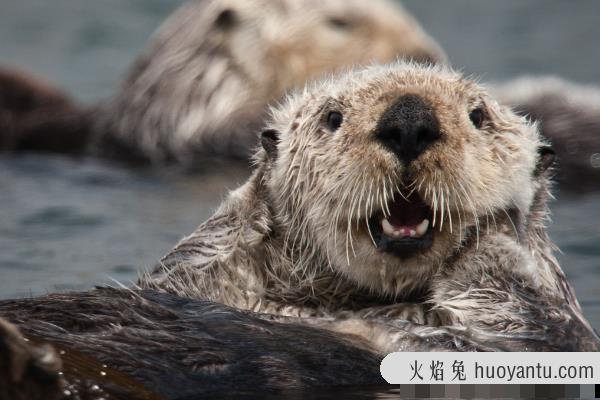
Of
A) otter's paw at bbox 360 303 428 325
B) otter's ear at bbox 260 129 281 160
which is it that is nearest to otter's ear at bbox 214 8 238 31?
otter's ear at bbox 260 129 281 160

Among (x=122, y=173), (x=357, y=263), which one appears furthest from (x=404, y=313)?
(x=122, y=173)

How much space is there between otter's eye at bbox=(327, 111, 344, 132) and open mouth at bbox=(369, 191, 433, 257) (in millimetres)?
453

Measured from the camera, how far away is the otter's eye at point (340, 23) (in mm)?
9609

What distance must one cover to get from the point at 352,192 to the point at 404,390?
0.67 m

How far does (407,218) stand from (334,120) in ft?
1.69

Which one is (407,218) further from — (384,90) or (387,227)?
(384,90)

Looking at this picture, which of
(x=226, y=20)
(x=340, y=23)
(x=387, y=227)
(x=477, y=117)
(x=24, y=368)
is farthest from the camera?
(x=226, y=20)

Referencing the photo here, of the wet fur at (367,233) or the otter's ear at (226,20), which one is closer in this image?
the wet fur at (367,233)

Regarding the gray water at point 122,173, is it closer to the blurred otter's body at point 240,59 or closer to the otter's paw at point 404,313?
the blurred otter's body at point 240,59

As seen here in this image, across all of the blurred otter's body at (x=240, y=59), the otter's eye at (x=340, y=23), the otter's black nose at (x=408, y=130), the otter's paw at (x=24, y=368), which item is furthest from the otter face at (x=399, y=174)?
the otter's eye at (x=340, y=23)

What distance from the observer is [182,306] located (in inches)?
183

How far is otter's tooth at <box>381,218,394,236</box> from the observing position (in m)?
4.57

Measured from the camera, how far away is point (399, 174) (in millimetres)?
4496

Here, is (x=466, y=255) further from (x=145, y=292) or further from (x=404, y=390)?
(x=145, y=292)
